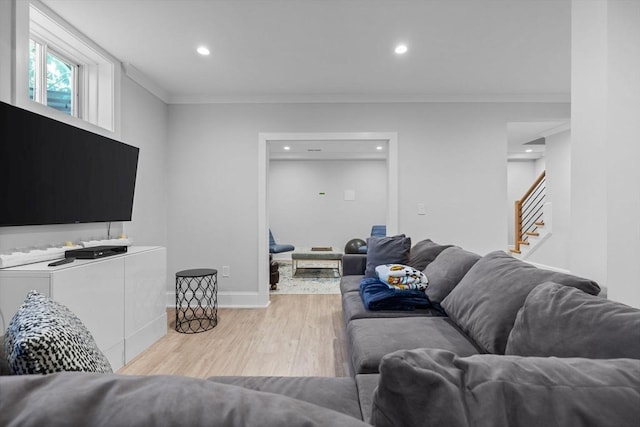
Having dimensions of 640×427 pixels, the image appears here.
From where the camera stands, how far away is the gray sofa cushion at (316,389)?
3.47 ft

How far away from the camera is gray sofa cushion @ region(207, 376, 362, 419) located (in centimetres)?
106

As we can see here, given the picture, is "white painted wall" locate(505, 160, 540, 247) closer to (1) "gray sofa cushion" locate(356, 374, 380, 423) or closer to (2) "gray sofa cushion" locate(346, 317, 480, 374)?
(2) "gray sofa cushion" locate(346, 317, 480, 374)

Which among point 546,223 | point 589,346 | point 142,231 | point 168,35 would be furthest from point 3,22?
point 546,223

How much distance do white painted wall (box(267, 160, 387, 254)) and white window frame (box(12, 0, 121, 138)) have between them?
15.8 feet

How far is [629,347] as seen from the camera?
838mm

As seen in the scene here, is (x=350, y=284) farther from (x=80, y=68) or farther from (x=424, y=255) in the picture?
(x=80, y=68)

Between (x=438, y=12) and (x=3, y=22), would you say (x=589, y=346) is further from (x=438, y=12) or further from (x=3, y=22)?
(x=3, y=22)

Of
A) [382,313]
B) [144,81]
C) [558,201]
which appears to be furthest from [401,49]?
[558,201]

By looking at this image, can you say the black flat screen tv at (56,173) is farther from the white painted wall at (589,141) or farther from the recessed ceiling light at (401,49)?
the white painted wall at (589,141)

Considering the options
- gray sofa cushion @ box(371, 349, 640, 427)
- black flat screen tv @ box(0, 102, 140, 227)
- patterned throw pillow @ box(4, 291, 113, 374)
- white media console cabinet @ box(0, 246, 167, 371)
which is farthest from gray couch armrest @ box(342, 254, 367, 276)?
gray sofa cushion @ box(371, 349, 640, 427)

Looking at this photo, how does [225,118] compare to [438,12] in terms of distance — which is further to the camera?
[225,118]

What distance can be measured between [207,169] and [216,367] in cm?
245

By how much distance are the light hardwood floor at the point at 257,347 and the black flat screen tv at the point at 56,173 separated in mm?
1304

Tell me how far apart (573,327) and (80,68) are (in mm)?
4011
